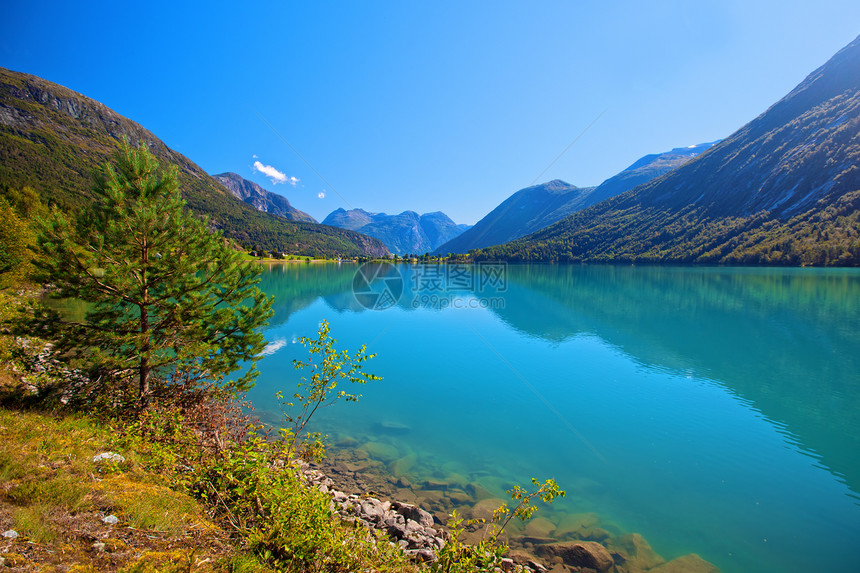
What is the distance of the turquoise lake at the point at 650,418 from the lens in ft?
27.2

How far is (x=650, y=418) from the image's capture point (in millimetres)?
13391

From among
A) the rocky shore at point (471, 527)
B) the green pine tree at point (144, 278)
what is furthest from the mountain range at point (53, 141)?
the rocky shore at point (471, 527)

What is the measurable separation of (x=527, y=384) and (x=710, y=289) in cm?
5388

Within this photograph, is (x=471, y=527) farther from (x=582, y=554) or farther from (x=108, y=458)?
(x=108, y=458)

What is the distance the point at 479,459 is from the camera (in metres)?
10.9

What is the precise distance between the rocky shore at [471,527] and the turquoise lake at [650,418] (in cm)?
34

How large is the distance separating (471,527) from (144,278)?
9.15 m

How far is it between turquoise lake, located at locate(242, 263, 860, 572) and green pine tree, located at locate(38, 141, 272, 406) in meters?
6.15

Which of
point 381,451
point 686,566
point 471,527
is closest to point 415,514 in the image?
point 471,527

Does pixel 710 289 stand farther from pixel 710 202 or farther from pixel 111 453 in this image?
pixel 710 202

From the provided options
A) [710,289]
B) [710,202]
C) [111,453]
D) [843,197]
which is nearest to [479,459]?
[111,453]

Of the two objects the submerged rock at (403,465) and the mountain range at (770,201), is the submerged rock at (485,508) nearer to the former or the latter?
the submerged rock at (403,465)

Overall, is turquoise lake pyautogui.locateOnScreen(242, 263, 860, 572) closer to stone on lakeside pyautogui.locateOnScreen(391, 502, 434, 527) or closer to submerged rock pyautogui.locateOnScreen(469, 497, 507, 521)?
submerged rock pyautogui.locateOnScreen(469, 497, 507, 521)

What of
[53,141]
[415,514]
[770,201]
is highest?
[53,141]
